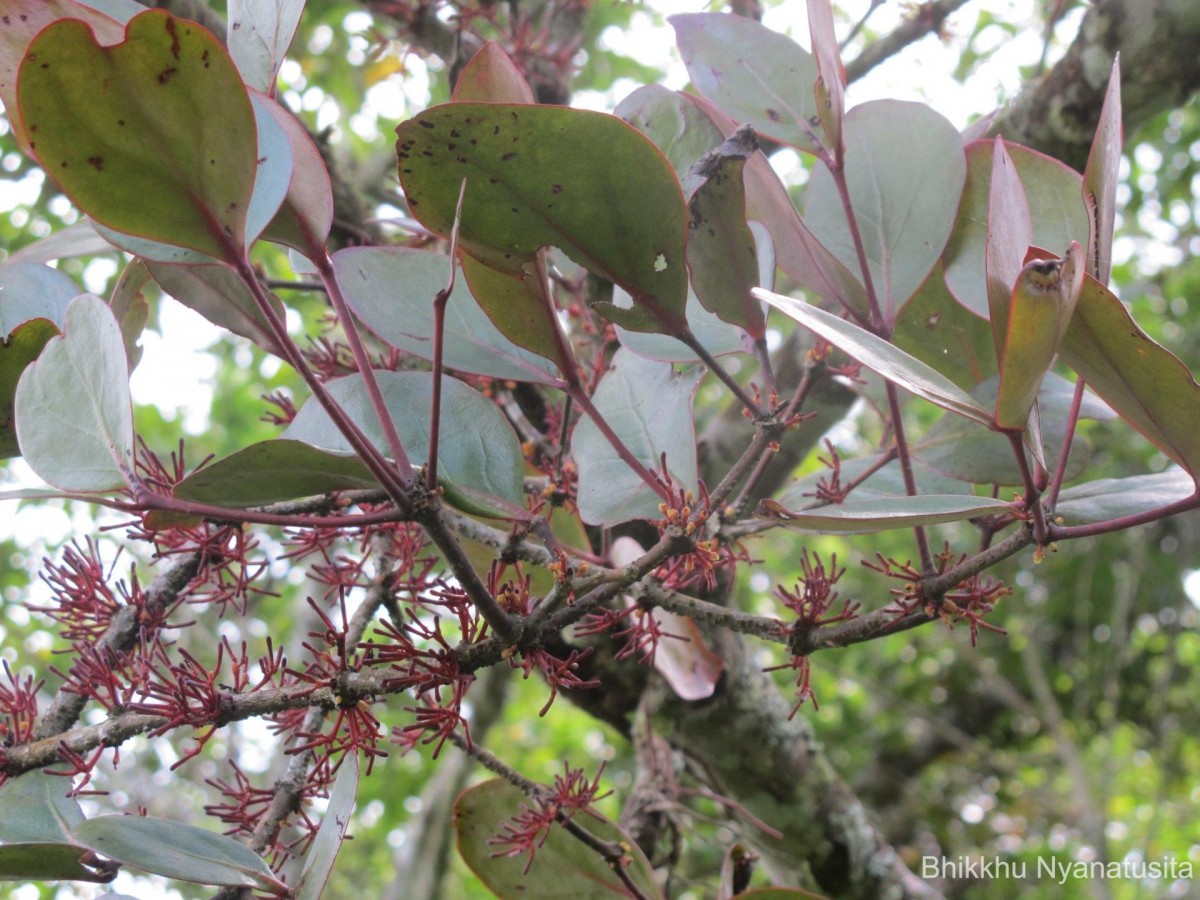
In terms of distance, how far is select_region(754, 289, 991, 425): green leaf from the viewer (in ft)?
1.20

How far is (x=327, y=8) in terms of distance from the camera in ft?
6.43

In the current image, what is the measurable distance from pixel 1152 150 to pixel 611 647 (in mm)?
2504

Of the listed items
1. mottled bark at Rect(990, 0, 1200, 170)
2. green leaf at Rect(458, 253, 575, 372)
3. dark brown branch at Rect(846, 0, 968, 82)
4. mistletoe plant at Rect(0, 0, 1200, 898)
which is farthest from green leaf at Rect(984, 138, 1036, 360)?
dark brown branch at Rect(846, 0, 968, 82)

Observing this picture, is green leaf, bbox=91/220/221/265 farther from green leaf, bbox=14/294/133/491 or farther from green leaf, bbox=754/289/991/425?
green leaf, bbox=754/289/991/425

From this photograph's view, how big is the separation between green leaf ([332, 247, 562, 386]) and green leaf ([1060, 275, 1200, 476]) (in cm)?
28

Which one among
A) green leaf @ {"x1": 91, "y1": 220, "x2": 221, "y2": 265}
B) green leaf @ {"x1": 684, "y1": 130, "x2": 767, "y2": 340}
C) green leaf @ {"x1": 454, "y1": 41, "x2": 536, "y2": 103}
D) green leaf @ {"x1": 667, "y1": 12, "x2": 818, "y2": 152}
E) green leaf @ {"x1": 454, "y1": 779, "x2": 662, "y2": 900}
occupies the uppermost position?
green leaf @ {"x1": 667, "y1": 12, "x2": 818, "y2": 152}

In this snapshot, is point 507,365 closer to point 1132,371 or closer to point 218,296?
point 218,296

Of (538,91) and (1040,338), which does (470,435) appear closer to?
(1040,338)

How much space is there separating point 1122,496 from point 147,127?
522 mm

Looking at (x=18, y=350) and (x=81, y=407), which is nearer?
(x=81, y=407)

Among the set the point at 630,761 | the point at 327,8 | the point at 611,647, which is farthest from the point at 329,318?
A: the point at 630,761

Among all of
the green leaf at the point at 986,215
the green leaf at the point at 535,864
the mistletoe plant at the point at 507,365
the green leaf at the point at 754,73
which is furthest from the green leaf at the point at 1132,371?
the green leaf at the point at 535,864

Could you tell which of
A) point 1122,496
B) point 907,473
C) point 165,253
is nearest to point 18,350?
point 165,253

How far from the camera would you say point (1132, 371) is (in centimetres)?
40
